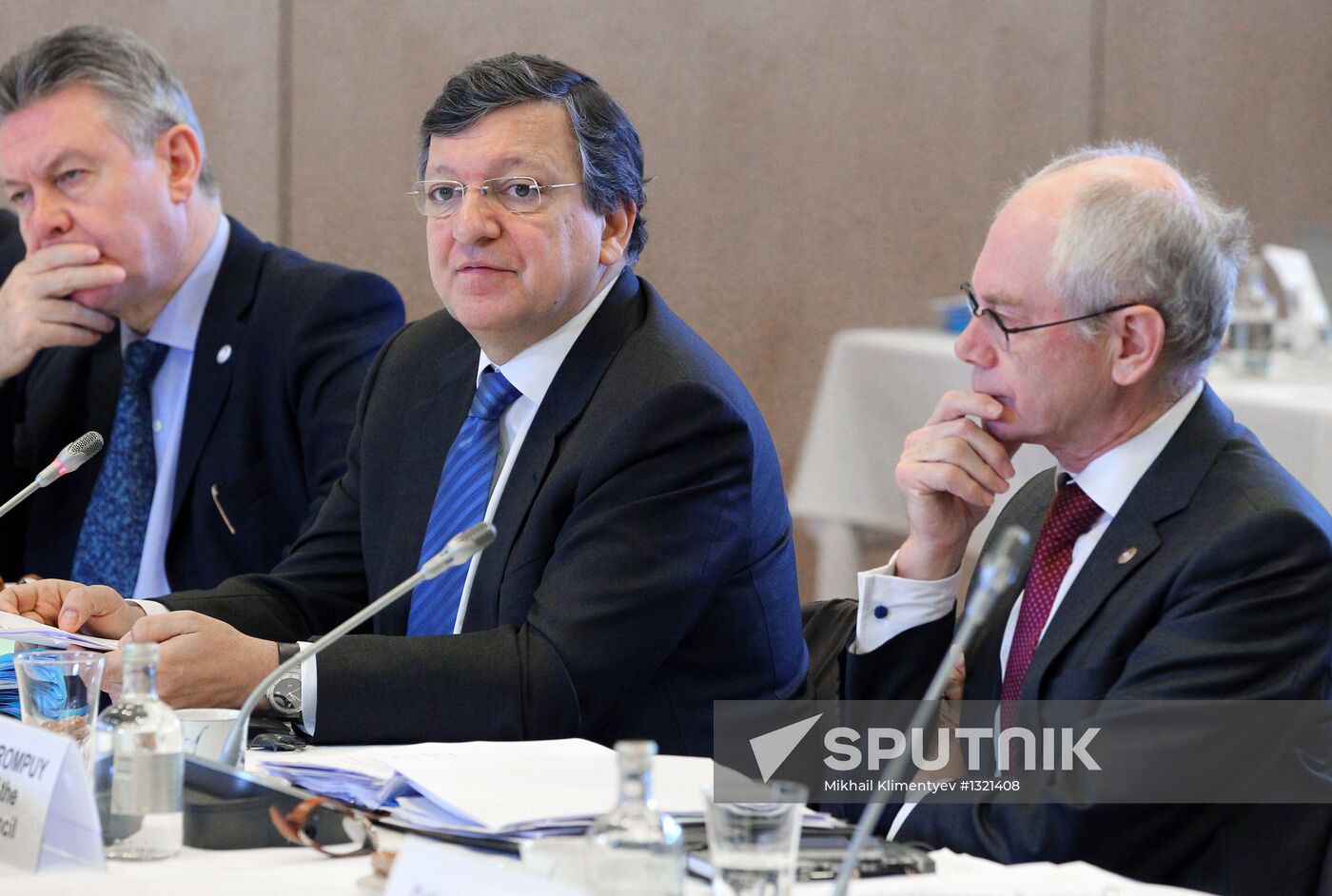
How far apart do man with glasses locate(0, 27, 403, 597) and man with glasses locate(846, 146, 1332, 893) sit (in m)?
1.25

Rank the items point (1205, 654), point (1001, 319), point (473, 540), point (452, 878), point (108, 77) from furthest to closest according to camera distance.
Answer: point (108, 77)
point (1001, 319)
point (1205, 654)
point (473, 540)
point (452, 878)

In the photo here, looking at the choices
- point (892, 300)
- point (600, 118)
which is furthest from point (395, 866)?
Result: point (892, 300)

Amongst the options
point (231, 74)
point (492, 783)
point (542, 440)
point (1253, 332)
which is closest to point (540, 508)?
point (542, 440)

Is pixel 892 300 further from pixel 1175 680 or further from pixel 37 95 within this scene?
pixel 1175 680

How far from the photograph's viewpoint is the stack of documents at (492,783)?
1.36 meters

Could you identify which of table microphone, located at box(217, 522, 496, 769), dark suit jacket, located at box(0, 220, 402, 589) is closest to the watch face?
table microphone, located at box(217, 522, 496, 769)

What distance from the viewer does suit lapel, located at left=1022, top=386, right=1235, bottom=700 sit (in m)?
1.77

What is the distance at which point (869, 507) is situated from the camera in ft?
15.7

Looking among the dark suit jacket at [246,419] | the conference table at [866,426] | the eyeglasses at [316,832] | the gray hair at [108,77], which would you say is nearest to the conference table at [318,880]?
the eyeglasses at [316,832]

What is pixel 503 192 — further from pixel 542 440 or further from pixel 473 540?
pixel 473 540

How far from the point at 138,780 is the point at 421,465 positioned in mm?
960

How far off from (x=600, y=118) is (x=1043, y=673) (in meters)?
0.93

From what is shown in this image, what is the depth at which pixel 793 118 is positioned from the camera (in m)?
5.51

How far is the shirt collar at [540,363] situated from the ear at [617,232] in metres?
0.11
